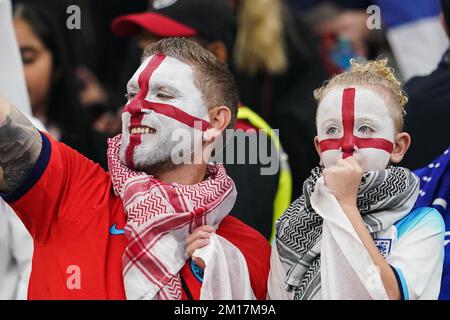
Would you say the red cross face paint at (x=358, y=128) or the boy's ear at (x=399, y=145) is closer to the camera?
the red cross face paint at (x=358, y=128)

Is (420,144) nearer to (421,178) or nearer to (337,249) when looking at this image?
(421,178)

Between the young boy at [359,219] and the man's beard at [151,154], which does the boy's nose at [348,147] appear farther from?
the man's beard at [151,154]

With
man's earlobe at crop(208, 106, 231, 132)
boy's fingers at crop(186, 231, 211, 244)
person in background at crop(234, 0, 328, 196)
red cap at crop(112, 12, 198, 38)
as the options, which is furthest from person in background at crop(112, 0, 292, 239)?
boy's fingers at crop(186, 231, 211, 244)

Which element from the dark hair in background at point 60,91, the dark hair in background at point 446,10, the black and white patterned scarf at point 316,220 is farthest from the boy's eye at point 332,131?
the dark hair in background at point 60,91

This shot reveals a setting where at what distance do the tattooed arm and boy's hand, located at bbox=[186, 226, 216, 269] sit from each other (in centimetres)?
59

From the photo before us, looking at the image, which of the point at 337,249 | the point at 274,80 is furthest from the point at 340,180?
the point at 274,80

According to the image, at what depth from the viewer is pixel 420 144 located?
513 centimetres

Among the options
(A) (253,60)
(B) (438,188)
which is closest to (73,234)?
(B) (438,188)

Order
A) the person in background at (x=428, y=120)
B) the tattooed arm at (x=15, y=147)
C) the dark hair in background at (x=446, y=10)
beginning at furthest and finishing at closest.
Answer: the dark hair in background at (x=446, y=10), the person in background at (x=428, y=120), the tattooed arm at (x=15, y=147)

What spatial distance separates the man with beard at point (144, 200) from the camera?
3.89 meters

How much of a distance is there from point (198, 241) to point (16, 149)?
675mm

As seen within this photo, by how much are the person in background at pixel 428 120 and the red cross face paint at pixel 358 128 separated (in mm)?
1138

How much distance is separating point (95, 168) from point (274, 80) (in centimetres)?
269
